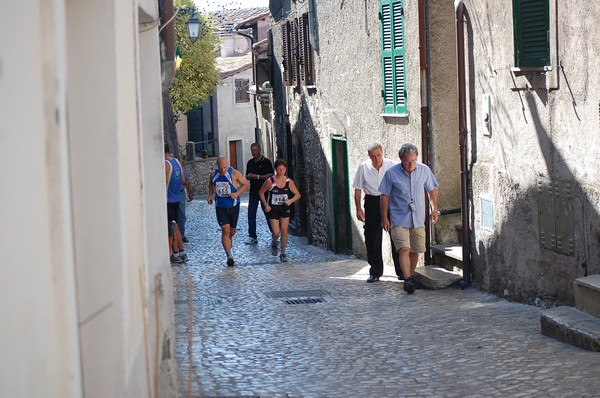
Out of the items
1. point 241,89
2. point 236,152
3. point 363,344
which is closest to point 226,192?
point 363,344

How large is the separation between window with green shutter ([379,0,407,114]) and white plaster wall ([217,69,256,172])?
39.5 m

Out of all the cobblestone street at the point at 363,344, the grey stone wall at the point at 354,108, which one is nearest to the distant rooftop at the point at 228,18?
the grey stone wall at the point at 354,108

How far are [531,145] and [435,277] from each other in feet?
8.33

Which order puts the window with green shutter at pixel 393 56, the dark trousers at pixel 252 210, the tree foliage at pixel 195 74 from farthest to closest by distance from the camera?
1. the tree foliage at pixel 195 74
2. the dark trousers at pixel 252 210
3. the window with green shutter at pixel 393 56

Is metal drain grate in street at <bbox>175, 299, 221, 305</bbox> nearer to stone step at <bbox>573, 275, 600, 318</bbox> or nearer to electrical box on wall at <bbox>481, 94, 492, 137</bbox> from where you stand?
electrical box on wall at <bbox>481, 94, 492, 137</bbox>

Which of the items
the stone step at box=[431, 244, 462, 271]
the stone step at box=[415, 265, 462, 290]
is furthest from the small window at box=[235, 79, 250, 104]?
the stone step at box=[415, 265, 462, 290]

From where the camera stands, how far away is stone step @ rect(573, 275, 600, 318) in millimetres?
8242

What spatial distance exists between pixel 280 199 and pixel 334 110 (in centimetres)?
440

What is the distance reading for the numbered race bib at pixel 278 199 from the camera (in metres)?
15.9

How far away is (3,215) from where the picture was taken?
328 centimetres

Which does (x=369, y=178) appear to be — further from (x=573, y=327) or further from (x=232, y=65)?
(x=232, y=65)

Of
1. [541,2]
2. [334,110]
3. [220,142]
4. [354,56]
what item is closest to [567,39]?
[541,2]

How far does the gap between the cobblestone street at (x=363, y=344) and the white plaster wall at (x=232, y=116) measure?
4127 centimetres

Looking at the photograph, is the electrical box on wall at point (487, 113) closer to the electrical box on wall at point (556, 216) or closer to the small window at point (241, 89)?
the electrical box on wall at point (556, 216)
